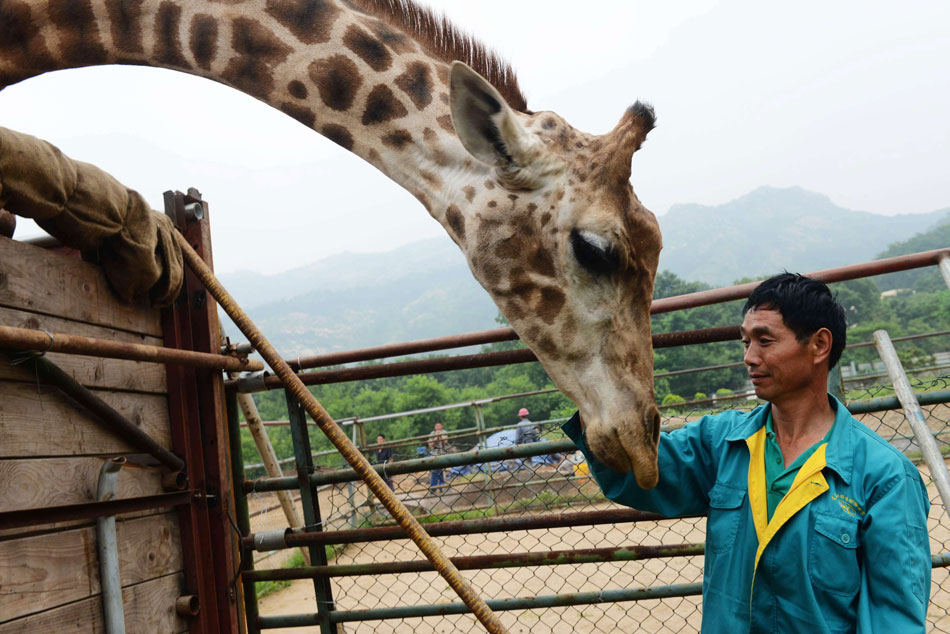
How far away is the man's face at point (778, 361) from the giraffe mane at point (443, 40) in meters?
1.12

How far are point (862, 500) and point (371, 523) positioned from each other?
7.72 meters

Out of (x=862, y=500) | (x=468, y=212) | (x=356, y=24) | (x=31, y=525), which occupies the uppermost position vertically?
(x=356, y=24)

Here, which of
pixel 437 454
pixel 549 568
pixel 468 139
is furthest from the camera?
pixel 437 454

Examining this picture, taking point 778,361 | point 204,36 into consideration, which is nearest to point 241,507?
point 204,36

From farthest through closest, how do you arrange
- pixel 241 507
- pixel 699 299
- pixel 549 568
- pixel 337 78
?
pixel 549 568, pixel 241 507, pixel 699 299, pixel 337 78

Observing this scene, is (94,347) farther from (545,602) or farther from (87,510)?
(545,602)

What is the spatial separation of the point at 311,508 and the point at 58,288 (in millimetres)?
1110

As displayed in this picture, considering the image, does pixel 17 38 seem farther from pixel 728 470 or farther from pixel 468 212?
pixel 728 470

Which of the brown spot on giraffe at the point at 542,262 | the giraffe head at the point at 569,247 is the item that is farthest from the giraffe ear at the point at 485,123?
the brown spot on giraffe at the point at 542,262

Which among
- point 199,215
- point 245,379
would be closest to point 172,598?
point 245,379

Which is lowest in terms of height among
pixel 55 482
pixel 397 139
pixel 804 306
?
pixel 55 482

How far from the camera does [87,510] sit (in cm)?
167

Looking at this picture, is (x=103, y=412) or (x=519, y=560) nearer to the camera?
(x=103, y=412)

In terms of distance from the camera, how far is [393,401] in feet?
76.6
